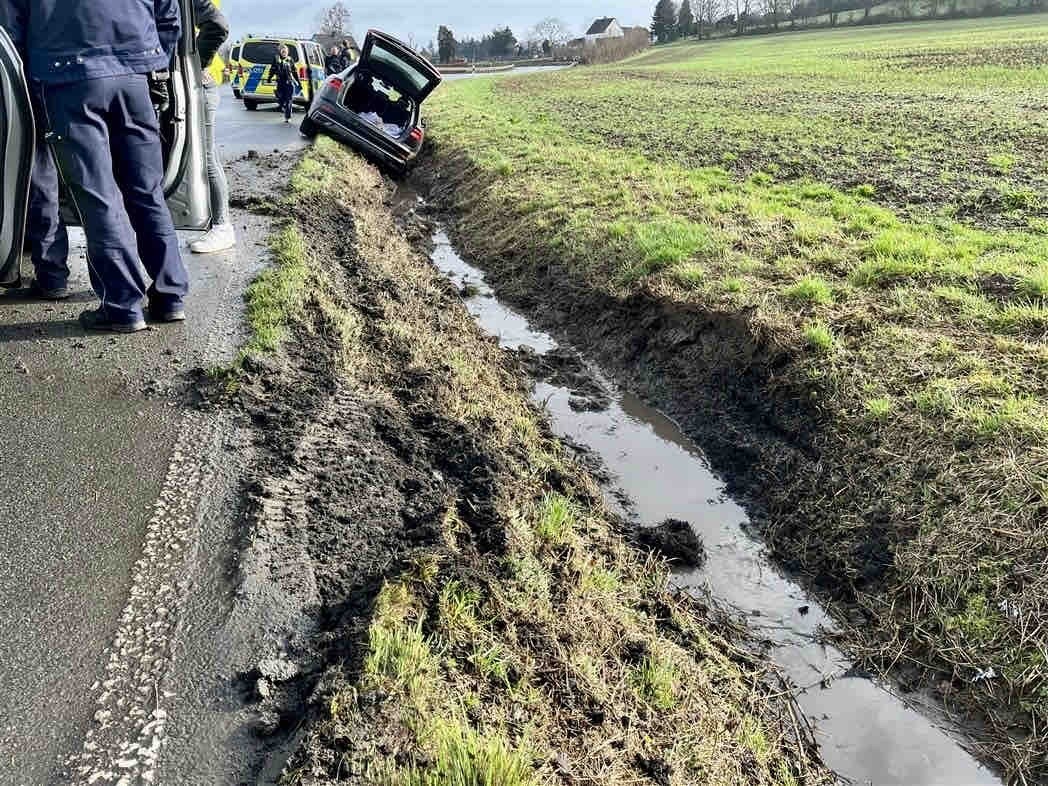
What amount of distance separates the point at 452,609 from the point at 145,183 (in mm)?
3099

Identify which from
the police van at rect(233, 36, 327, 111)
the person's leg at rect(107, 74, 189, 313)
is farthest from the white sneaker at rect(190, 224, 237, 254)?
the police van at rect(233, 36, 327, 111)

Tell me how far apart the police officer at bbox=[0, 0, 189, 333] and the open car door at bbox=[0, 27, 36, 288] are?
0.10 meters

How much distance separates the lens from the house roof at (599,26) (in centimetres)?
11881

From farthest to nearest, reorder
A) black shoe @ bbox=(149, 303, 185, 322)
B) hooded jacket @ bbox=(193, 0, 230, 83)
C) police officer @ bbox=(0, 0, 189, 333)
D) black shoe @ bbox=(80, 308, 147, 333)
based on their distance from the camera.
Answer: hooded jacket @ bbox=(193, 0, 230, 83) < black shoe @ bbox=(149, 303, 185, 322) < black shoe @ bbox=(80, 308, 147, 333) < police officer @ bbox=(0, 0, 189, 333)

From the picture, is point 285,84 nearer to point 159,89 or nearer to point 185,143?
point 185,143

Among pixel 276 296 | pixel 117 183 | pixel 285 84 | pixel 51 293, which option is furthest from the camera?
pixel 285 84

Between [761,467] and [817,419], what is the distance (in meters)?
0.48

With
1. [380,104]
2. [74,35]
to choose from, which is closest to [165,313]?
[74,35]

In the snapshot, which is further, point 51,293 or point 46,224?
point 51,293

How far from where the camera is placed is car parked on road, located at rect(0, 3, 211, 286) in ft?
13.1

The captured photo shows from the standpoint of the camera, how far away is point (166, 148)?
4.94 m

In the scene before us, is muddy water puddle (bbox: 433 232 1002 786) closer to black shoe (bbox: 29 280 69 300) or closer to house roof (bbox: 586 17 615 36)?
black shoe (bbox: 29 280 69 300)

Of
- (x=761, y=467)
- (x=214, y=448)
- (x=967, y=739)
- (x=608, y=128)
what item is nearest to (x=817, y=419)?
(x=761, y=467)

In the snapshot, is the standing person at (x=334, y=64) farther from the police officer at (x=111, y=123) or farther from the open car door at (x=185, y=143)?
the police officer at (x=111, y=123)
